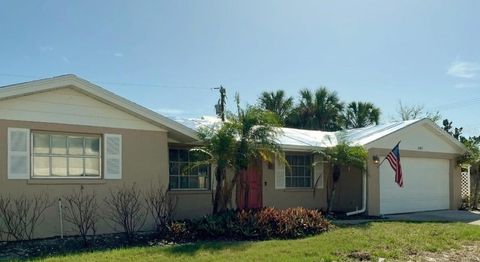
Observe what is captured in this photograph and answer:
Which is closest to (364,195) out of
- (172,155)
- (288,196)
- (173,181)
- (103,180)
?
(288,196)

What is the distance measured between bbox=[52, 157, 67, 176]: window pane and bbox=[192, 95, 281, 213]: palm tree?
10.8 feet

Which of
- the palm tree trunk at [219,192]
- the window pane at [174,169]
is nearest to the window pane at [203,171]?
the window pane at [174,169]

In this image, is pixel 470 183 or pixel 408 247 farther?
pixel 470 183

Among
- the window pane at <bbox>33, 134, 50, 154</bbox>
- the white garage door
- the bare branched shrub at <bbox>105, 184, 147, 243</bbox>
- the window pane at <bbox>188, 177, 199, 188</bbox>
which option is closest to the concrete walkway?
the white garage door

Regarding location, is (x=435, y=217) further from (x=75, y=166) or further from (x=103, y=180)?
(x=75, y=166)

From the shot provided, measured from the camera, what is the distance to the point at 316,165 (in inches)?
698

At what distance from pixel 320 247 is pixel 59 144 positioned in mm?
6457

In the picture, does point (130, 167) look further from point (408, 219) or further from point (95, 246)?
point (408, 219)

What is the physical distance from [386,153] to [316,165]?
2641mm

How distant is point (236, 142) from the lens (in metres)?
13.0

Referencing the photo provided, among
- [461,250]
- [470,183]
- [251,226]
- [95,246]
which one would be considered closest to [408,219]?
[461,250]

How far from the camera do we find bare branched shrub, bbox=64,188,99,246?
11500mm

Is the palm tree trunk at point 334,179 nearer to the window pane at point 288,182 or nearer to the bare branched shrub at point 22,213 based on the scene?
the window pane at point 288,182

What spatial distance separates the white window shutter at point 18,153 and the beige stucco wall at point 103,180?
10 centimetres
